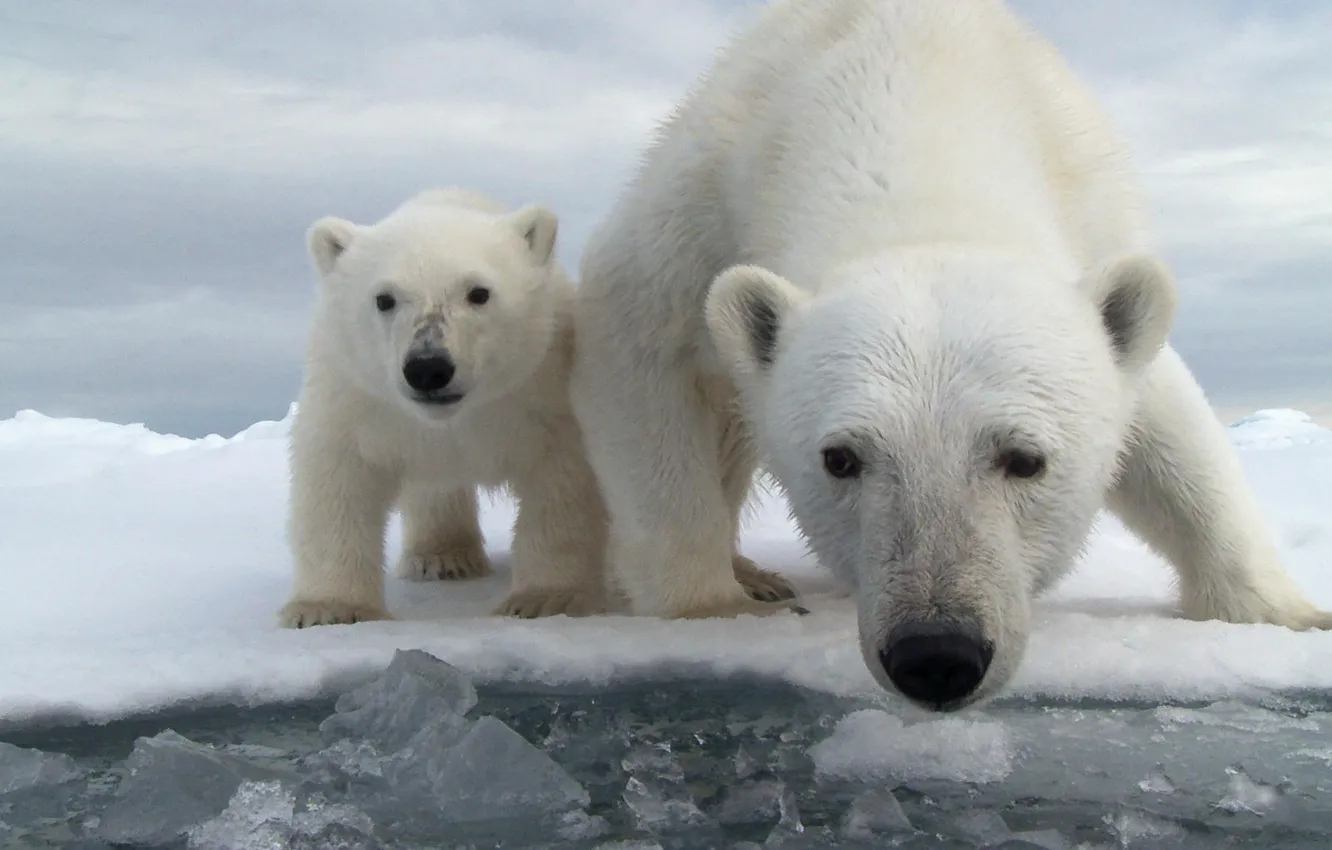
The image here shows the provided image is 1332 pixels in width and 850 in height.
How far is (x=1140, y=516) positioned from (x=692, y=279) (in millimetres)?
1453

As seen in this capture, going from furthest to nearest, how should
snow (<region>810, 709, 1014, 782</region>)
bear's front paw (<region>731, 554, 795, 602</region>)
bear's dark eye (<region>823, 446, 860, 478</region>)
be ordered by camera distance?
1. bear's front paw (<region>731, 554, 795, 602</region>)
2. snow (<region>810, 709, 1014, 782</region>)
3. bear's dark eye (<region>823, 446, 860, 478</region>)

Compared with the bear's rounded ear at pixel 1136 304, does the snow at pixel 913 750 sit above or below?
below

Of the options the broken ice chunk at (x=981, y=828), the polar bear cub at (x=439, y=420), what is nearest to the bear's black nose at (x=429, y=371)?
the polar bear cub at (x=439, y=420)

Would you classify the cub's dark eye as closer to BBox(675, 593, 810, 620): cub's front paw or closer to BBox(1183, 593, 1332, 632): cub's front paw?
BBox(675, 593, 810, 620): cub's front paw

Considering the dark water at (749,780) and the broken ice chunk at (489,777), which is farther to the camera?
the broken ice chunk at (489,777)

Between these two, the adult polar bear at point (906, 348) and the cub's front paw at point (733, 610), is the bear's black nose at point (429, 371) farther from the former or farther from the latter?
the cub's front paw at point (733, 610)

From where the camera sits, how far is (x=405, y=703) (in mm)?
3066

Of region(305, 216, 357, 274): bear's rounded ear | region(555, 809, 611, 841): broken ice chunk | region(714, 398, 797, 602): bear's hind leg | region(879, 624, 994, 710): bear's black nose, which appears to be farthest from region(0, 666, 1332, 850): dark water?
region(305, 216, 357, 274): bear's rounded ear

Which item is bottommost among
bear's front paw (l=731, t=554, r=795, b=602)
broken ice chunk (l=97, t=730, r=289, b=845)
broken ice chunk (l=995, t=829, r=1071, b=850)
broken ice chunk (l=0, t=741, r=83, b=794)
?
broken ice chunk (l=995, t=829, r=1071, b=850)

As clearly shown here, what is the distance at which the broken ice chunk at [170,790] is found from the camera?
2.48 m

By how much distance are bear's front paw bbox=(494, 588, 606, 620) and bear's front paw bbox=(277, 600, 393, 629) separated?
0.41 m

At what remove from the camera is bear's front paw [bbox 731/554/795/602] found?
4.81 m

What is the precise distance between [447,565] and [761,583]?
4.72 ft

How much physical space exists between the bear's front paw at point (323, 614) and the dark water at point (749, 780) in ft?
3.17
